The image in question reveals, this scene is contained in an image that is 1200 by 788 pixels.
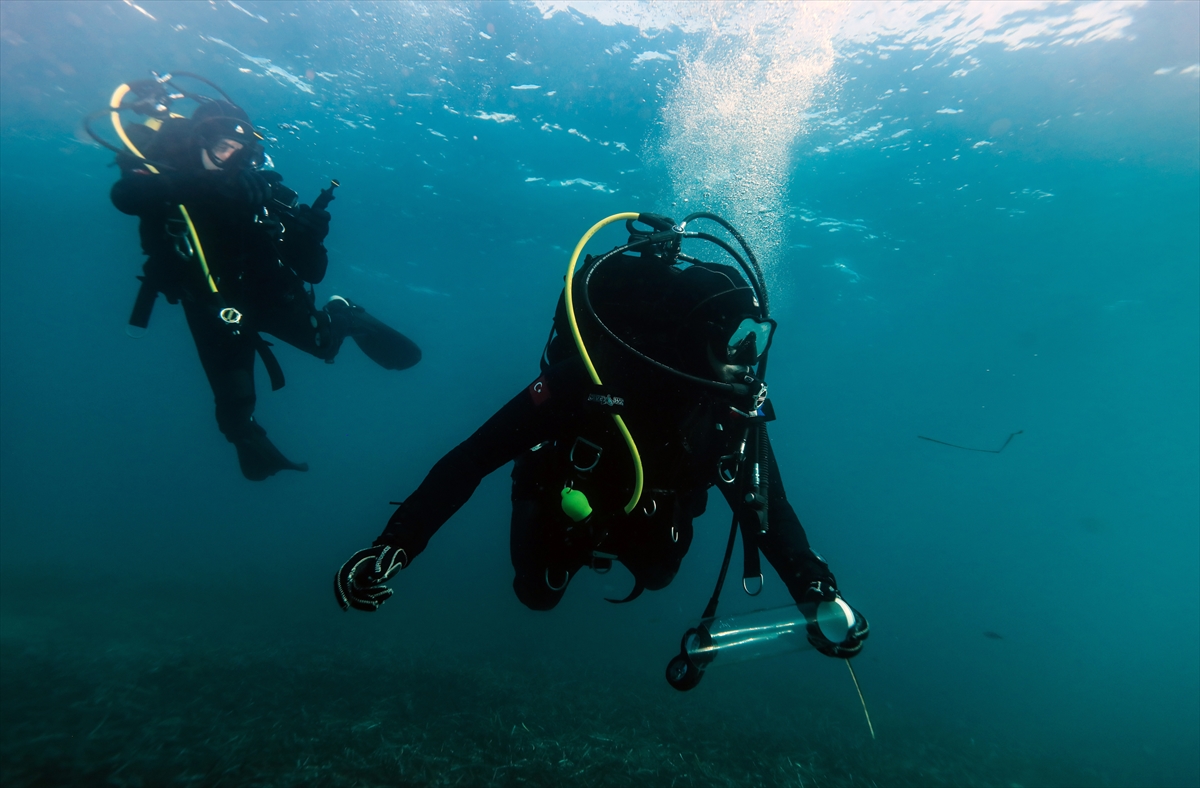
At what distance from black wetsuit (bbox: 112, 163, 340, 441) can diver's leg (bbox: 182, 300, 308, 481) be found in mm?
12

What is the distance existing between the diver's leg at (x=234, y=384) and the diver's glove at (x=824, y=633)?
611cm

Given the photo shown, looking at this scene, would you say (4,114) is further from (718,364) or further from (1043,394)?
(1043,394)

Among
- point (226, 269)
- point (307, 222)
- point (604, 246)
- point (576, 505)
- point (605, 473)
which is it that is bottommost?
point (576, 505)

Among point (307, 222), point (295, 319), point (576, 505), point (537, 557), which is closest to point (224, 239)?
point (307, 222)

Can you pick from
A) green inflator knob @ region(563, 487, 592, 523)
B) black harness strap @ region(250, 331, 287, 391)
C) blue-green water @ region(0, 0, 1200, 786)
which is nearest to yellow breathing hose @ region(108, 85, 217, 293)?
black harness strap @ region(250, 331, 287, 391)

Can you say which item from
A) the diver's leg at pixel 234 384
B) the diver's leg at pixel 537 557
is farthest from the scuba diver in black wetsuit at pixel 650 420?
the diver's leg at pixel 234 384

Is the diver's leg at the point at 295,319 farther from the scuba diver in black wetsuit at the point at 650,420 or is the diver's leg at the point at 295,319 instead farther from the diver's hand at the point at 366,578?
the diver's hand at the point at 366,578

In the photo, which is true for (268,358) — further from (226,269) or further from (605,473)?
(605,473)

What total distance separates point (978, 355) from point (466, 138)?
99.8ft

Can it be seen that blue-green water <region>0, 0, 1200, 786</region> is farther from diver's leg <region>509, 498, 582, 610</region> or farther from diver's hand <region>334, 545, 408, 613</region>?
diver's hand <region>334, 545, 408, 613</region>

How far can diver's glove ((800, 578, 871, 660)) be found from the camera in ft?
7.72

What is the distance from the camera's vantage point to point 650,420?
2.92 m

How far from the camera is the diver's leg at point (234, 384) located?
5.80 metres

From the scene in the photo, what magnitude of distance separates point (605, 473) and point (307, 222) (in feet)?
16.7
